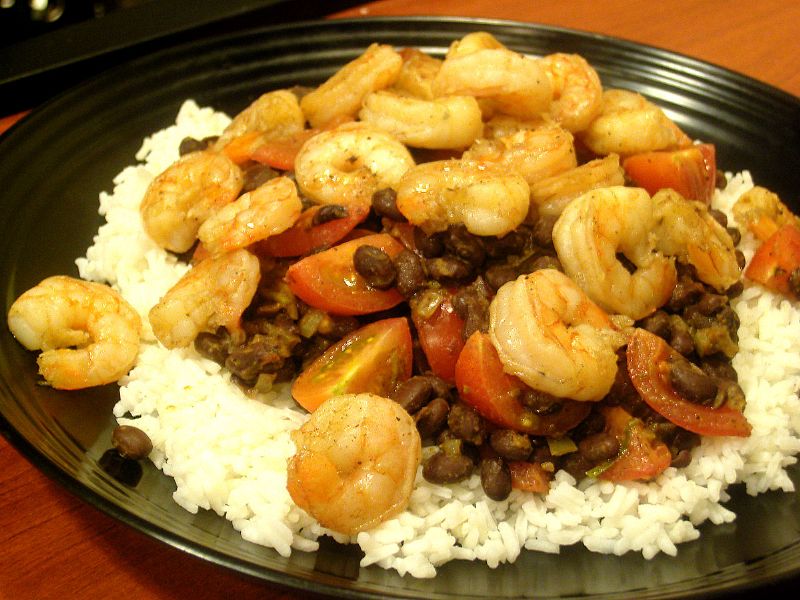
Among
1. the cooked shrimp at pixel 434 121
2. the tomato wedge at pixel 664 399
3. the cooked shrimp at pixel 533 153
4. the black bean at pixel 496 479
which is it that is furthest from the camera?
the cooked shrimp at pixel 434 121

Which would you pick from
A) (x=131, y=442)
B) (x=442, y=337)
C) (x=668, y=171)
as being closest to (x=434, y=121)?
(x=442, y=337)

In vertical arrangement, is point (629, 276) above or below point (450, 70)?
below

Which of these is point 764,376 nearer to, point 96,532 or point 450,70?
point 450,70

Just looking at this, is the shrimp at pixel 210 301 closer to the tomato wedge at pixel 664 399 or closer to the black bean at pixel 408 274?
the black bean at pixel 408 274

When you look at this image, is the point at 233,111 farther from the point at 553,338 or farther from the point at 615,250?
the point at 553,338

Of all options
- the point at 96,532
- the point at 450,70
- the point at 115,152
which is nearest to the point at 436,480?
the point at 96,532

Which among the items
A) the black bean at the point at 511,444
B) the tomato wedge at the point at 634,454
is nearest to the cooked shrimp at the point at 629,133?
the tomato wedge at the point at 634,454
